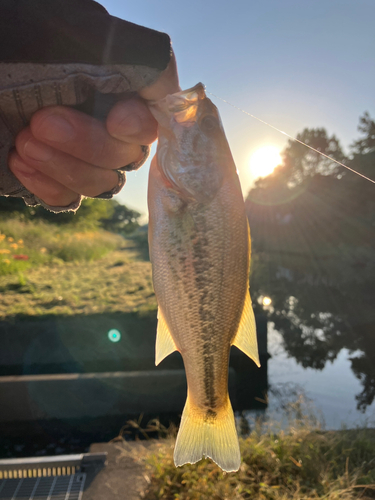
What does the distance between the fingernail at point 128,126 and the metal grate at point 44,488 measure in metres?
4.65

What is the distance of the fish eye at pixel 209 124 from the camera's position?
204cm

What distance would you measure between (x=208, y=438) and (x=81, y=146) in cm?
200

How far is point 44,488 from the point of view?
430 cm

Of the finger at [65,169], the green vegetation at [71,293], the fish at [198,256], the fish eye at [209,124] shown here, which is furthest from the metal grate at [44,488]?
the fish eye at [209,124]

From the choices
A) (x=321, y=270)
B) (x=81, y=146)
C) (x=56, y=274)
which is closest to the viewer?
(x=81, y=146)

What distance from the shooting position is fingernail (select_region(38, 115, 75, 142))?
1.88m

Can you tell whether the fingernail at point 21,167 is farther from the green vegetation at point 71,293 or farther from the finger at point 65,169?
the green vegetation at point 71,293

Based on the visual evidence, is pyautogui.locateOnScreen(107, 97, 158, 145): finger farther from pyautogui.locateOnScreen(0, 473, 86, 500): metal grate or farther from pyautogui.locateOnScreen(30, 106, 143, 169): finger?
pyautogui.locateOnScreen(0, 473, 86, 500): metal grate

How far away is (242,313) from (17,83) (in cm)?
191

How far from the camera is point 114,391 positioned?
694 centimetres

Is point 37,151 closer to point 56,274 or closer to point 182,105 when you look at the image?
point 182,105

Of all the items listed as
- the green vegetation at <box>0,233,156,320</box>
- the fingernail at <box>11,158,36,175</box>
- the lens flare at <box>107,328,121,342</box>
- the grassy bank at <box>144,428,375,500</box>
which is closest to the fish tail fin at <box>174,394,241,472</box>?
the fingernail at <box>11,158,36,175</box>

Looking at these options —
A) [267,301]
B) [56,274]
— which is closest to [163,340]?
[56,274]

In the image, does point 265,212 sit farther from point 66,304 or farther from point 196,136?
point 196,136
